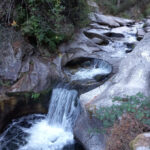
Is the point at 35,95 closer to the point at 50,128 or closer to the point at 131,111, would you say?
the point at 50,128

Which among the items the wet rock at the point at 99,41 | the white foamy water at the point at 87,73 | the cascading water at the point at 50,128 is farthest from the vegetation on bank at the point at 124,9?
the cascading water at the point at 50,128

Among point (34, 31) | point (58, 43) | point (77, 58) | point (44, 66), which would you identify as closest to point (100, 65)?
point (77, 58)

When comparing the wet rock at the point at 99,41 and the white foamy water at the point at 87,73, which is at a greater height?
the wet rock at the point at 99,41

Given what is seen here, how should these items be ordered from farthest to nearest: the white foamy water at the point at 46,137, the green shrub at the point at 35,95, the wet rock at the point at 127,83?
1. the green shrub at the point at 35,95
2. the white foamy water at the point at 46,137
3. the wet rock at the point at 127,83

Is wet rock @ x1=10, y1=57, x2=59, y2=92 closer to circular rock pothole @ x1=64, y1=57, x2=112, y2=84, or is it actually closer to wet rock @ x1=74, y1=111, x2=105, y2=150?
circular rock pothole @ x1=64, y1=57, x2=112, y2=84

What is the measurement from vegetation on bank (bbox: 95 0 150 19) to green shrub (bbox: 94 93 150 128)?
19.7m

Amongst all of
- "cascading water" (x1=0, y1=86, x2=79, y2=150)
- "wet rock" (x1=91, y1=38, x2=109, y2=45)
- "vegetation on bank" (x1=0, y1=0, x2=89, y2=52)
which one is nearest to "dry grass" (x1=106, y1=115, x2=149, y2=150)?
"cascading water" (x1=0, y1=86, x2=79, y2=150)

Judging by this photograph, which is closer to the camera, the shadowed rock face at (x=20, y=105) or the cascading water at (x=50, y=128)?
the cascading water at (x=50, y=128)

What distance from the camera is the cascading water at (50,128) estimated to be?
4388 millimetres

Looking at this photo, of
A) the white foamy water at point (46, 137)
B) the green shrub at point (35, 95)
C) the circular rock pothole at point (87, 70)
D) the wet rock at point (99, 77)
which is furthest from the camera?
the circular rock pothole at point (87, 70)

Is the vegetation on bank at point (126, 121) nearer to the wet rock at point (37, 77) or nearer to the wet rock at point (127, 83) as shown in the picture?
the wet rock at point (127, 83)

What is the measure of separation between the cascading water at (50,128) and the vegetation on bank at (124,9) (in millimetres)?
18113

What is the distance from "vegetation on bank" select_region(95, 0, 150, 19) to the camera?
20614 millimetres

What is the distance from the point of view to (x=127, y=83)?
11.7 ft
